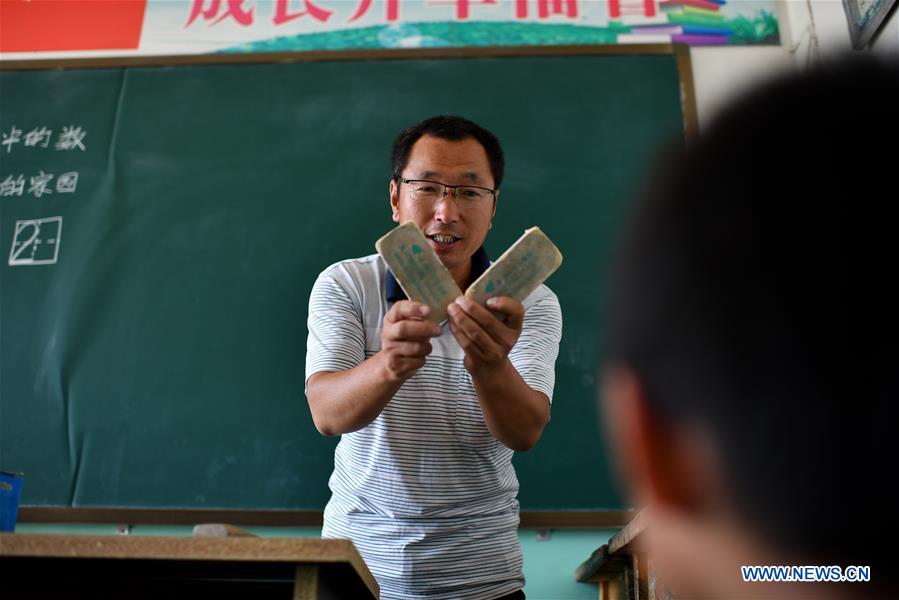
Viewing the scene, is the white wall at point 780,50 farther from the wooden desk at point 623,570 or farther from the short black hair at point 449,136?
the wooden desk at point 623,570

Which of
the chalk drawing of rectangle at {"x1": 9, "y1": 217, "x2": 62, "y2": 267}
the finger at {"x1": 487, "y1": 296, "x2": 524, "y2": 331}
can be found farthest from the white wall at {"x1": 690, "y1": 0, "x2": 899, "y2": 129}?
the chalk drawing of rectangle at {"x1": 9, "y1": 217, "x2": 62, "y2": 267}

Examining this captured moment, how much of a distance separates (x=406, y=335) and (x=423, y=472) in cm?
A: 39

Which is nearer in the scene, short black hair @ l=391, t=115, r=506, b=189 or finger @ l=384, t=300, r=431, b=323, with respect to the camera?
finger @ l=384, t=300, r=431, b=323

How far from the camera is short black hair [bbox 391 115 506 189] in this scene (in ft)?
5.15

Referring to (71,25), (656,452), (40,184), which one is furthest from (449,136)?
(71,25)

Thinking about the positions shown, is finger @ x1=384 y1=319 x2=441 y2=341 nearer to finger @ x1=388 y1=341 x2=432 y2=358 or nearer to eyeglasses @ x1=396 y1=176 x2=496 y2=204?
finger @ x1=388 y1=341 x2=432 y2=358

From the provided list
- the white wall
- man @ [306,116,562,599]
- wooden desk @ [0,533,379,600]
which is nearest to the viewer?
wooden desk @ [0,533,379,600]

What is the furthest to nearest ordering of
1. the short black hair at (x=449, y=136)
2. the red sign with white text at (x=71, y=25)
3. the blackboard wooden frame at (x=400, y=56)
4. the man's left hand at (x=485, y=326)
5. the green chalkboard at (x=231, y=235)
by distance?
the red sign with white text at (x=71, y=25) < the blackboard wooden frame at (x=400, y=56) < the green chalkboard at (x=231, y=235) < the short black hair at (x=449, y=136) < the man's left hand at (x=485, y=326)

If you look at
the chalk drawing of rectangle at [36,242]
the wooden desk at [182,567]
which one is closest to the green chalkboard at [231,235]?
the chalk drawing of rectangle at [36,242]

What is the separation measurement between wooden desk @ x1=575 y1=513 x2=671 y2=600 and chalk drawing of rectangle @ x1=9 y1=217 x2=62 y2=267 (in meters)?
1.99

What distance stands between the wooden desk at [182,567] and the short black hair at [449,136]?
Result: 35.9 inches

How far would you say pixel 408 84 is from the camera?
8.34ft

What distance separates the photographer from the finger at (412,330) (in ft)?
3.47

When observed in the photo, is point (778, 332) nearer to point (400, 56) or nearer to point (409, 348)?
point (409, 348)
